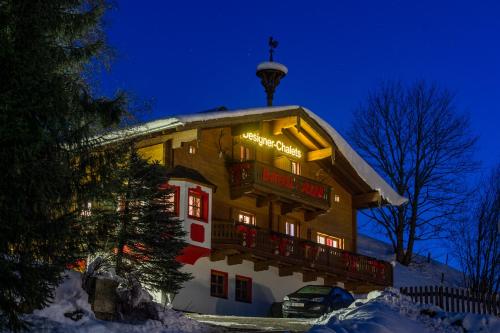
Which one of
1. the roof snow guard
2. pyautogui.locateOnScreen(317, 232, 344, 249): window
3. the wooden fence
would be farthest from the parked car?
pyautogui.locateOnScreen(317, 232, 344, 249): window

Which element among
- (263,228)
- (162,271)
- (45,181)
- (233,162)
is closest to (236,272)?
(263,228)

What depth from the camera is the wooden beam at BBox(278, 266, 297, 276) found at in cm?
3534

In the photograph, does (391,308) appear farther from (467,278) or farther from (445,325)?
(467,278)

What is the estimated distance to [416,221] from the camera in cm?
5081

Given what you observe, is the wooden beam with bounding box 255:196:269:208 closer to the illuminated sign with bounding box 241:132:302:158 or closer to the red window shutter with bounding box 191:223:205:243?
the illuminated sign with bounding box 241:132:302:158

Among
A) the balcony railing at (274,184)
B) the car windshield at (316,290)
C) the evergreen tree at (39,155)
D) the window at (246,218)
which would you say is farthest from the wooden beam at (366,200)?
the evergreen tree at (39,155)

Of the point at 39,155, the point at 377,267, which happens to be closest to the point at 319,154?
the point at 377,267

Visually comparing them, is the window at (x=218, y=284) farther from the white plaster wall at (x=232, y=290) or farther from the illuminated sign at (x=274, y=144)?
the illuminated sign at (x=274, y=144)

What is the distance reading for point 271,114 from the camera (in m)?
34.8

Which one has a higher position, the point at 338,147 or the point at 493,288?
the point at 338,147

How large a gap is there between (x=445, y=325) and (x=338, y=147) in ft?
61.0

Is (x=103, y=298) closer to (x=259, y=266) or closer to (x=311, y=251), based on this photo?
(x=259, y=266)

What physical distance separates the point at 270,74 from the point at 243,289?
11.8 meters

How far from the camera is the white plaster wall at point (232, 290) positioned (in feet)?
101
